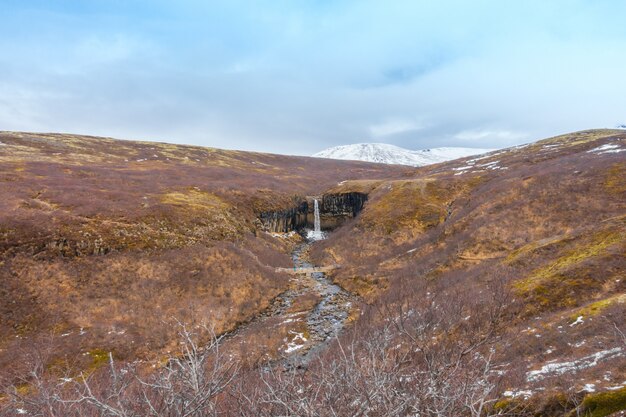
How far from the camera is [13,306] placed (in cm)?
2503

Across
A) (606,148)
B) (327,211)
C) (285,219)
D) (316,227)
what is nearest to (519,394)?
(285,219)

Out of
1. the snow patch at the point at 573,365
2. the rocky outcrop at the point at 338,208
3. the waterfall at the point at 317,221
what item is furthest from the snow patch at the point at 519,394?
the rocky outcrop at the point at 338,208

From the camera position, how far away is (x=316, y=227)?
67.6m

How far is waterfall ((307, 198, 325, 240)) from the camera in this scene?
63994mm

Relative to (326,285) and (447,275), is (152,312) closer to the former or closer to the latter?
(326,285)

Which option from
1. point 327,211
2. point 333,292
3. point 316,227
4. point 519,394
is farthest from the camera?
point 327,211

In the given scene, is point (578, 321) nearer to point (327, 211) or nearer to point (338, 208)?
point (338, 208)

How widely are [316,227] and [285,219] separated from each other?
23.8 feet

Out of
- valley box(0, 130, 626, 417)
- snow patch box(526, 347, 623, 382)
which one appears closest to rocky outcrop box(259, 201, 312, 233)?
valley box(0, 130, 626, 417)

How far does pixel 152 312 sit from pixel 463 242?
3220cm

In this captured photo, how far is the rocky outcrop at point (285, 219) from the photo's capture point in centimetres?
5919

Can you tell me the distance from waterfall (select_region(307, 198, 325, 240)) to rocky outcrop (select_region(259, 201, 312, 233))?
2.06 m

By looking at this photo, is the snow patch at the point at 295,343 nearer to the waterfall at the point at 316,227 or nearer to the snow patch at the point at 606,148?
the waterfall at the point at 316,227

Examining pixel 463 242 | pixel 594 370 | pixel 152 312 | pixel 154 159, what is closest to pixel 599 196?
pixel 463 242
